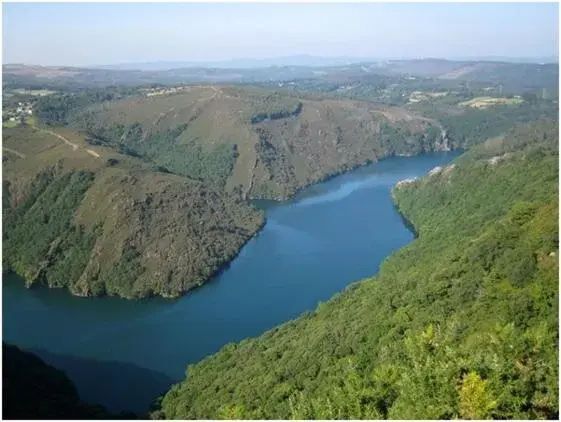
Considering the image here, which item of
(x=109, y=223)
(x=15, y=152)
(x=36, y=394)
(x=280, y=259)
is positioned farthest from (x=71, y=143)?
(x=36, y=394)

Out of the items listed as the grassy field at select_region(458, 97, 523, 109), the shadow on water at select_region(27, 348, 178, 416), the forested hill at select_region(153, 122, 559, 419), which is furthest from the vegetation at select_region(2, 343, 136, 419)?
the grassy field at select_region(458, 97, 523, 109)

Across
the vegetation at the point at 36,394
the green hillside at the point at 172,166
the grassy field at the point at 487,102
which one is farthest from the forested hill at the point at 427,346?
the grassy field at the point at 487,102

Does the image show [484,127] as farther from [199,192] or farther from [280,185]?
[199,192]

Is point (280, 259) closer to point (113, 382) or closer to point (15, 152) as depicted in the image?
point (113, 382)

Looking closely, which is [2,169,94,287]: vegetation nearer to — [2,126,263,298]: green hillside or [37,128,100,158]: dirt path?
[2,126,263,298]: green hillside

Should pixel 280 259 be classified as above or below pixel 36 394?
below
